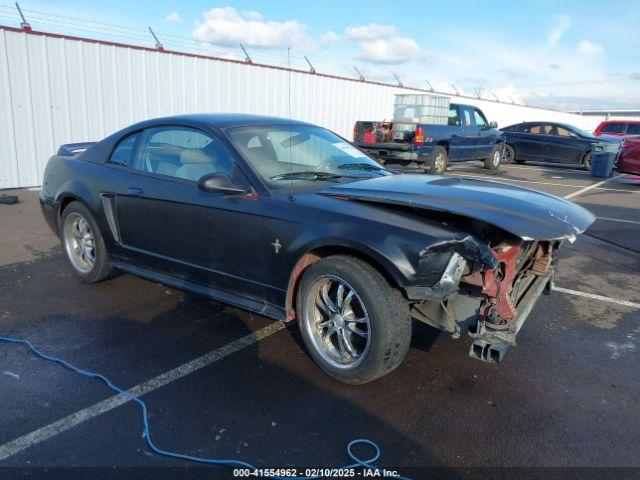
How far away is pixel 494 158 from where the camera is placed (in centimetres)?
1579

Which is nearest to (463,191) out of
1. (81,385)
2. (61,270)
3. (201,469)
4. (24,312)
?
(201,469)

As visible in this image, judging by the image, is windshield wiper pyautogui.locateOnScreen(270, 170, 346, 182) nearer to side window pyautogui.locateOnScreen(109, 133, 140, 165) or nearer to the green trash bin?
side window pyautogui.locateOnScreen(109, 133, 140, 165)

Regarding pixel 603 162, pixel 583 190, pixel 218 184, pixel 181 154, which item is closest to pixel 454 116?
pixel 583 190

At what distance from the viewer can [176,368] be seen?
337cm

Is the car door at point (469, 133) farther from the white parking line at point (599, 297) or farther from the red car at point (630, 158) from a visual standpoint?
the white parking line at point (599, 297)

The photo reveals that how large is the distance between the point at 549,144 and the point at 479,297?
50.7 feet

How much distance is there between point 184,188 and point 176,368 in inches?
52.5

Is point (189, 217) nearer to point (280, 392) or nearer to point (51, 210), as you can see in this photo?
point (280, 392)

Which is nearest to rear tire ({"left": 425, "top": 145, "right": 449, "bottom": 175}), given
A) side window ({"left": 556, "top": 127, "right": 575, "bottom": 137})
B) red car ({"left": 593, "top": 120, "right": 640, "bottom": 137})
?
side window ({"left": 556, "top": 127, "right": 575, "bottom": 137})

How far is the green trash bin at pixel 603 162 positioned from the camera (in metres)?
14.2

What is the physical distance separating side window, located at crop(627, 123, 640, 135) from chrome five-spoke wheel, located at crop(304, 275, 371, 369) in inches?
742

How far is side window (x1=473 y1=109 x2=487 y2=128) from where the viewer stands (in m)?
14.7

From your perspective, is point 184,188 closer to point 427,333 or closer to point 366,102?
point 427,333

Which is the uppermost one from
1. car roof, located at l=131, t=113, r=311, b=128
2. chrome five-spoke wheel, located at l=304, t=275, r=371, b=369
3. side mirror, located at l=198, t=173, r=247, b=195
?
car roof, located at l=131, t=113, r=311, b=128
